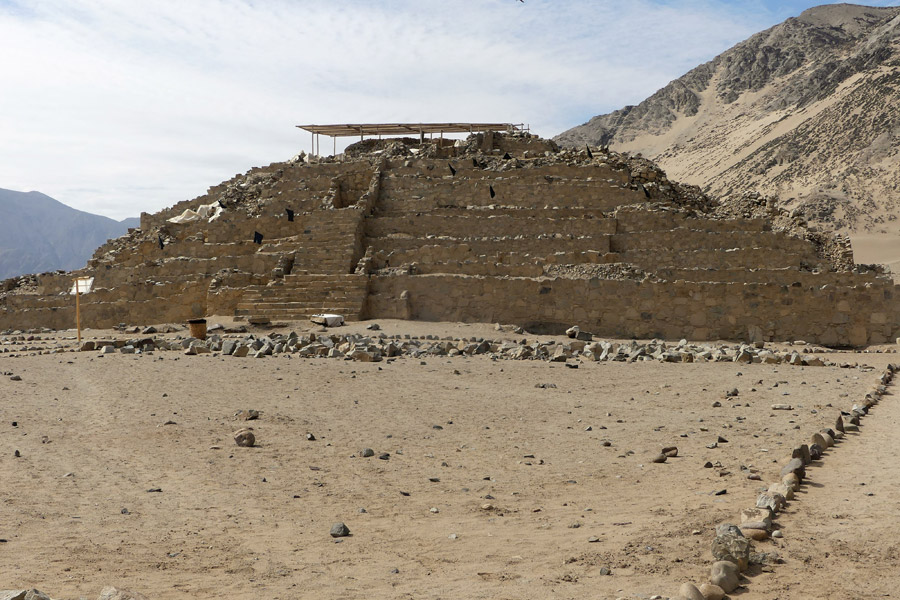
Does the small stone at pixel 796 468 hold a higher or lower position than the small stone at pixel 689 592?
higher

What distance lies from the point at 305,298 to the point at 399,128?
15764mm

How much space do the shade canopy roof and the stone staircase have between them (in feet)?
47.6

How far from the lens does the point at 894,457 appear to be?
6.05 meters

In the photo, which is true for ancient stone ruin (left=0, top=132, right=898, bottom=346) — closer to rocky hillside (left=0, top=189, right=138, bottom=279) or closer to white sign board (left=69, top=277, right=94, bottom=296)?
white sign board (left=69, top=277, right=94, bottom=296)

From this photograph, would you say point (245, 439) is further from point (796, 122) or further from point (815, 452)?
point (796, 122)

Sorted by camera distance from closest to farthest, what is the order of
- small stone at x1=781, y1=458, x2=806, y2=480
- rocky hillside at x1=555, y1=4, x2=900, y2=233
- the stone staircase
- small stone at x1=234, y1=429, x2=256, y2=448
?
small stone at x1=781, y1=458, x2=806, y2=480 → small stone at x1=234, y1=429, x2=256, y2=448 → the stone staircase → rocky hillside at x1=555, y1=4, x2=900, y2=233

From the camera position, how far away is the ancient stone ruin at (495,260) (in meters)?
16.8

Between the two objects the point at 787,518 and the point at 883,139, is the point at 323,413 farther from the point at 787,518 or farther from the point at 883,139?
the point at 883,139

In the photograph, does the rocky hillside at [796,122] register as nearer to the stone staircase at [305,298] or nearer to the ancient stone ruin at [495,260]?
the ancient stone ruin at [495,260]

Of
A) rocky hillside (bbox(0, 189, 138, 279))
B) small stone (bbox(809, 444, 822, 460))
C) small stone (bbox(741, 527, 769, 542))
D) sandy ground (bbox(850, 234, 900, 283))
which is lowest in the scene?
small stone (bbox(741, 527, 769, 542))

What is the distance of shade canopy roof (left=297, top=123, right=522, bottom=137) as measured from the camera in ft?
107

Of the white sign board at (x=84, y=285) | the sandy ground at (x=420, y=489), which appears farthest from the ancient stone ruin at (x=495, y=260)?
the sandy ground at (x=420, y=489)

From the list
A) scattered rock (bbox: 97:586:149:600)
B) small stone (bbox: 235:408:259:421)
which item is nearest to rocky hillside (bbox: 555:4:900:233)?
small stone (bbox: 235:408:259:421)

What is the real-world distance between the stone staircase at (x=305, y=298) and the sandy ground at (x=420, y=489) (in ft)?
26.9
